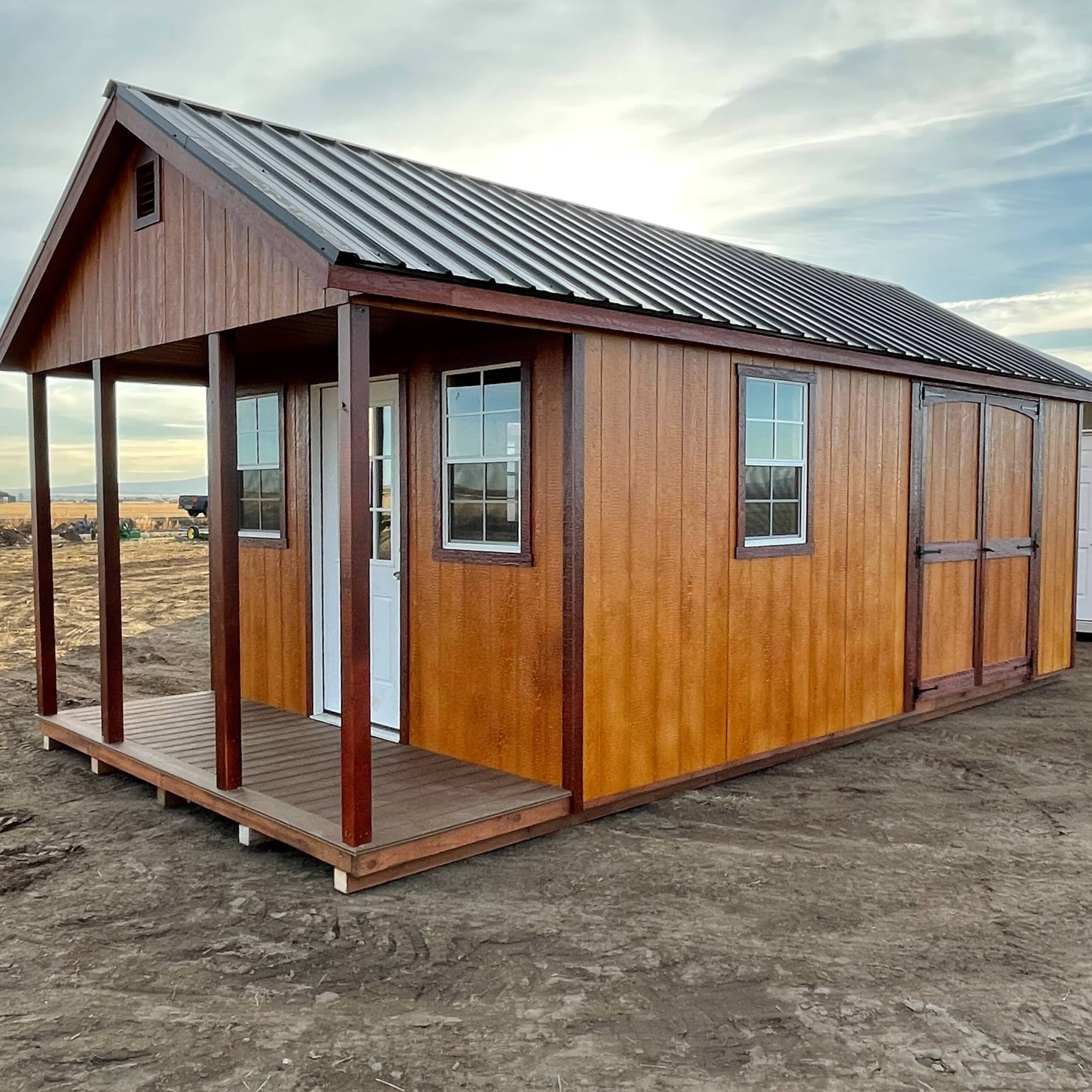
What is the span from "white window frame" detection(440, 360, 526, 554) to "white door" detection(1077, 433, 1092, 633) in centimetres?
875

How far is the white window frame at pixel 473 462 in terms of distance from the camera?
517cm

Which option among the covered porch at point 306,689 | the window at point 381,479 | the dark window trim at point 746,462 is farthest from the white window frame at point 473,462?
the dark window trim at point 746,462

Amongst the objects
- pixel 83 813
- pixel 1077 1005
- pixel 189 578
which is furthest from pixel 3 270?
pixel 1077 1005

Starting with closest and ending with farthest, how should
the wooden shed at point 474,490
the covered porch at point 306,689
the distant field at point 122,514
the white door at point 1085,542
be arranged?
the covered porch at point 306,689 → the wooden shed at point 474,490 → the white door at point 1085,542 → the distant field at point 122,514

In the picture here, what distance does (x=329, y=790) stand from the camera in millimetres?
4867

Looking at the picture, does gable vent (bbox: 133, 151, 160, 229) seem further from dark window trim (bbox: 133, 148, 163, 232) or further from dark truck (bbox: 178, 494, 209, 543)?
dark truck (bbox: 178, 494, 209, 543)

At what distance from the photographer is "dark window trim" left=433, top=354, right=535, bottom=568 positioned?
16.8 ft

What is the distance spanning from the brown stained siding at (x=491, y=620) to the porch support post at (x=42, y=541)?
2489 mm

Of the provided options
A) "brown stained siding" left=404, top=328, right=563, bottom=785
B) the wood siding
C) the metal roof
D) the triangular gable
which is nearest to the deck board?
"brown stained siding" left=404, top=328, right=563, bottom=785

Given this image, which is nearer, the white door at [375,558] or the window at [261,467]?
the white door at [375,558]

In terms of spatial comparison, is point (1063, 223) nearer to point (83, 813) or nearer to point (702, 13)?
point (702, 13)

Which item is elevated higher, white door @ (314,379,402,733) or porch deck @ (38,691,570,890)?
white door @ (314,379,402,733)

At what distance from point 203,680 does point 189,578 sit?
940 centimetres

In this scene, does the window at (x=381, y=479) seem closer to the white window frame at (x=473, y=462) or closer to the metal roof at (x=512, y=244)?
the white window frame at (x=473, y=462)
